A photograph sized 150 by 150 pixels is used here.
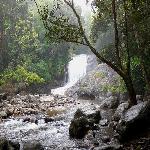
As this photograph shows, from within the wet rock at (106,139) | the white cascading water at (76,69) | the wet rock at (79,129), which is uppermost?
the white cascading water at (76,69)

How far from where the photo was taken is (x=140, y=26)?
2086 cm

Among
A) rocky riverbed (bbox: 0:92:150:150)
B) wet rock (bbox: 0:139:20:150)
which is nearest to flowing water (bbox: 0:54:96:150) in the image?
rocky riverbed (bbox: 0:92:150:150)

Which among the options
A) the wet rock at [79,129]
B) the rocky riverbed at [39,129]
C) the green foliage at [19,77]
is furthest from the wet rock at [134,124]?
the green foliage at [19,77]

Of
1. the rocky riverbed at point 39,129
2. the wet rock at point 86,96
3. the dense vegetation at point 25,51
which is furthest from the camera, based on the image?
the dense vegetation at point 25,51

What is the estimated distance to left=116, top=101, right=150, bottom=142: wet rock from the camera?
1503 centimetres

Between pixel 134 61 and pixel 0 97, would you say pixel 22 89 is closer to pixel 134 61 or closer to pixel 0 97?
Result: pixel 0 97

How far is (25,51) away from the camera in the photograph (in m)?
58.7

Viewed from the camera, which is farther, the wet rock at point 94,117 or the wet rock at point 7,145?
the wet rock at point 94,117

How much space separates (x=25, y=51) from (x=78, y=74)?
34.3 feet

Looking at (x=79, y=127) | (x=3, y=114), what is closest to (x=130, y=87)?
(x=79, y=127)

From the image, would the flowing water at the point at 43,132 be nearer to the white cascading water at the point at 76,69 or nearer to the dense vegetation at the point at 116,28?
the dense vegetation at the point at 116,28

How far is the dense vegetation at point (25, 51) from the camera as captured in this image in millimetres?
50062

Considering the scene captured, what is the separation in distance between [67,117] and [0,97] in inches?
513

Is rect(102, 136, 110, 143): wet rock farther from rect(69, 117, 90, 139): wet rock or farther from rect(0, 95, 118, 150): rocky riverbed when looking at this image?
rect(69, 117, 90, 139): wet rock
